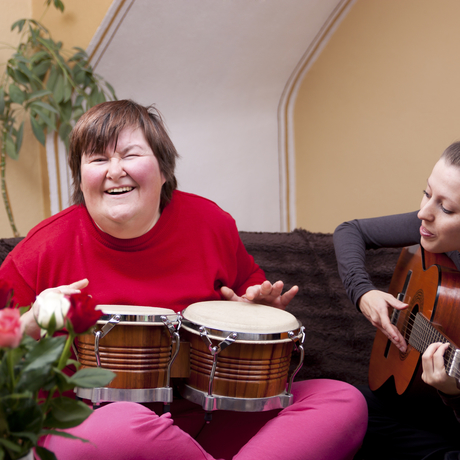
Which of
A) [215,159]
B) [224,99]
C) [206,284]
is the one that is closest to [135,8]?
[224,99]

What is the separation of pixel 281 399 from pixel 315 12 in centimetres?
244

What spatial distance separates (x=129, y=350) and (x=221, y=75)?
89.1 inches

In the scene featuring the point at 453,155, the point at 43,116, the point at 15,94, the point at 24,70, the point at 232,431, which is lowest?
the point at 232,431

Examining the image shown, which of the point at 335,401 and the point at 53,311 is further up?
the point at 53,311

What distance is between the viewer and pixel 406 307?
142 centimetres

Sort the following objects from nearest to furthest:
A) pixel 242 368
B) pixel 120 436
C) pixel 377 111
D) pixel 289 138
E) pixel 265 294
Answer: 1. pixel 120 436
2. pixel 242 368
3. pixel 265 294
4. pixel 377 111
5. pixel 289 138

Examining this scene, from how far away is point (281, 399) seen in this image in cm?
125

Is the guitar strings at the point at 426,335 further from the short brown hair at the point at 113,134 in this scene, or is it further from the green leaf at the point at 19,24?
the green leaf at the point at 19,24

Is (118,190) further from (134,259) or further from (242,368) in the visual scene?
(242,368)

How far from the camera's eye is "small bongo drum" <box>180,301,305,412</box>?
3.84 ft

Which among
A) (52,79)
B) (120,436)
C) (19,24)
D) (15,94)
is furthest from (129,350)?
(19,24)

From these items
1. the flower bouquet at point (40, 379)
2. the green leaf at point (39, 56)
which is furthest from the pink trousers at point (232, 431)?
the green leaf at point (39, 56)

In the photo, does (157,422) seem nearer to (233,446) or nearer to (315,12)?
(233,446)

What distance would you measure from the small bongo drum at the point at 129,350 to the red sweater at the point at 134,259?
0.65 feet
